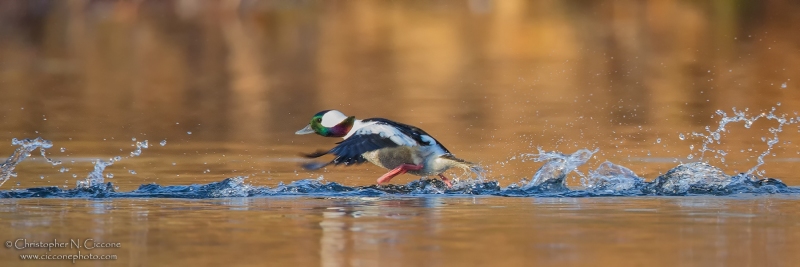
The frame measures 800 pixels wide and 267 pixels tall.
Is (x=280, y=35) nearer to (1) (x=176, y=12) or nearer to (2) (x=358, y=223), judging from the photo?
(1) (x=176, y=12)

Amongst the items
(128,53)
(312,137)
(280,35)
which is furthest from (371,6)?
(312,137)

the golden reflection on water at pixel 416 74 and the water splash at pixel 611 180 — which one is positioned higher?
the golden reflection on water at pixel 416 74

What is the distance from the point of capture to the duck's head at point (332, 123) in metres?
10.8

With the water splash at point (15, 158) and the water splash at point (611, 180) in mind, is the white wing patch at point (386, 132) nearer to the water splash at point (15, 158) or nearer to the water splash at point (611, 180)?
the water splash at point (611, 180)

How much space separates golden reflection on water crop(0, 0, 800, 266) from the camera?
721 cm

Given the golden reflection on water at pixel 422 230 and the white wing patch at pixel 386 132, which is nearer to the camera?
the golden reflection on water at pixel 422 230

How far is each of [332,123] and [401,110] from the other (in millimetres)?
5728

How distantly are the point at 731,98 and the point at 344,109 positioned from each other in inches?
179

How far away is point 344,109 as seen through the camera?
17203 millimetres

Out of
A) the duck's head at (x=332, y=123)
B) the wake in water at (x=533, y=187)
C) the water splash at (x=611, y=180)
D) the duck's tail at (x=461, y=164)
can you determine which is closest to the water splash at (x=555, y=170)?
the wake in water at (x=533, y=187)

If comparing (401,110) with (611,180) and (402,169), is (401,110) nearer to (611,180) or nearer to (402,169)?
(402,169)

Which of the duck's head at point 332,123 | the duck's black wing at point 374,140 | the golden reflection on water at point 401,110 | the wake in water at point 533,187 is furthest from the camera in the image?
the duck's head at point 332,123

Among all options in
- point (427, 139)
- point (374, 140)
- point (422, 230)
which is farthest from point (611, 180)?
point (422, 230)

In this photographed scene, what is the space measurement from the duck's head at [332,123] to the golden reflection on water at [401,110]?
1.16 ft
